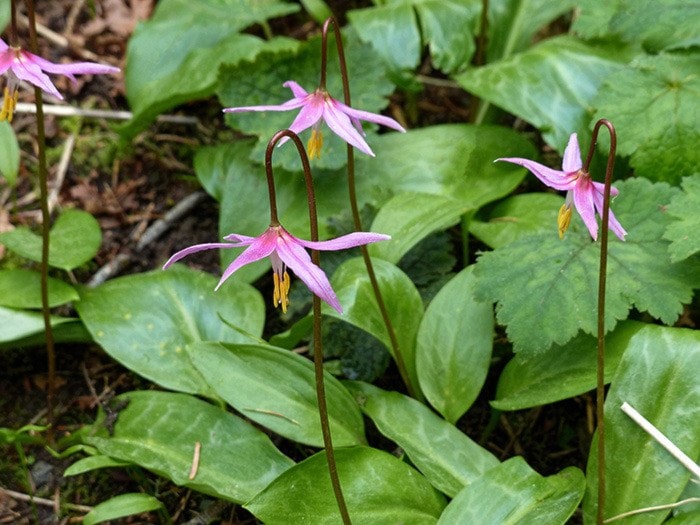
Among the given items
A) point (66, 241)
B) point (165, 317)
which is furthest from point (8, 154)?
point (165, 317)

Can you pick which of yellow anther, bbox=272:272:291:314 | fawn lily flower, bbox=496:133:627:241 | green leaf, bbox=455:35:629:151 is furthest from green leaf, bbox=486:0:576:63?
yellow anther, bbox=272:272:291:314

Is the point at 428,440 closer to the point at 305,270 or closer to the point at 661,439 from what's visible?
the point at 661,439

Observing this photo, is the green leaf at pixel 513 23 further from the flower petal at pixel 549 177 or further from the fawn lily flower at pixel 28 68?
the fawn lily flower at pixel 28 68

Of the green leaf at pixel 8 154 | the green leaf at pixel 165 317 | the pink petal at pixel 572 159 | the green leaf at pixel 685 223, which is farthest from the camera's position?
the green leaf at pixel 8 154

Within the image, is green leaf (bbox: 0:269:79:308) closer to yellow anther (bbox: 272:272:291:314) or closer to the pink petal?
yellow anther (bbox: 272:272:291:314)

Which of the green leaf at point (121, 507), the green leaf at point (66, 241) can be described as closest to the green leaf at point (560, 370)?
the green leaf at point (121, 507)

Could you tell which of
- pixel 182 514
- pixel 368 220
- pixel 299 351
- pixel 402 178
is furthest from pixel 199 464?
pixel 402 178

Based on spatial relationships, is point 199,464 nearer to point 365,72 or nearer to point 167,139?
point 365,72
